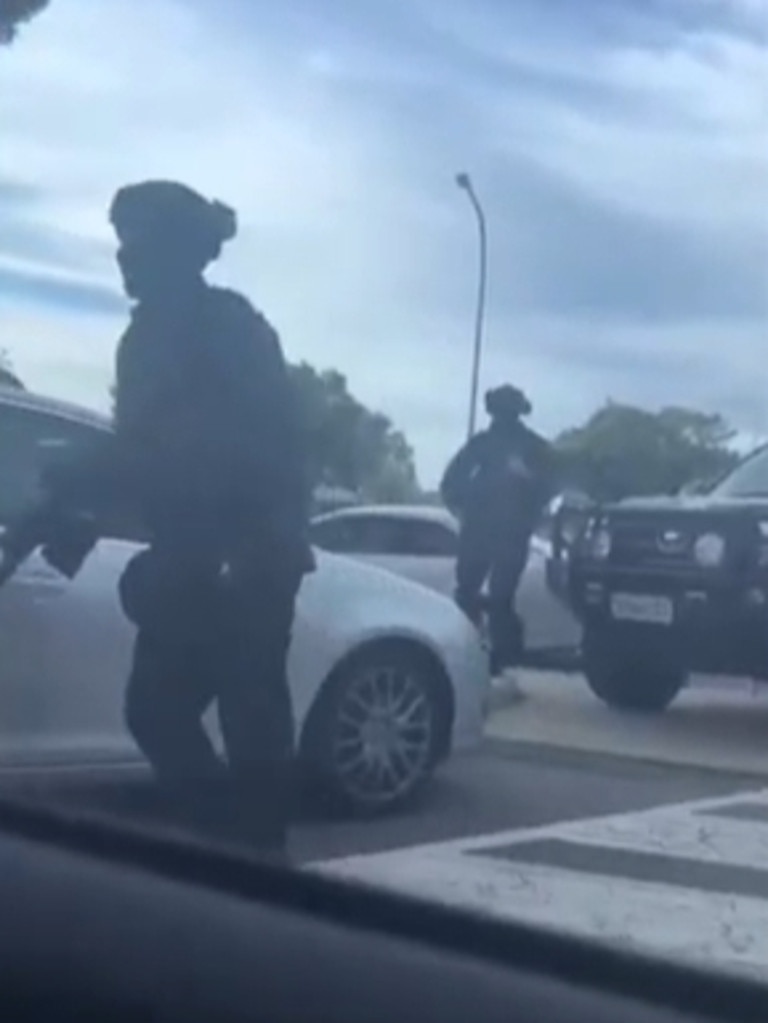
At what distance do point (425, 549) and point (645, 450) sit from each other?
440 mm

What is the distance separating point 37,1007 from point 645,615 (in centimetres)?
75

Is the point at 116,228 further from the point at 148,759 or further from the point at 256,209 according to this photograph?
the point at 148,759

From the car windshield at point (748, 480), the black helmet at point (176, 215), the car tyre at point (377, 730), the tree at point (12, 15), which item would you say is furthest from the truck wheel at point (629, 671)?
the tree at point (12, 15)

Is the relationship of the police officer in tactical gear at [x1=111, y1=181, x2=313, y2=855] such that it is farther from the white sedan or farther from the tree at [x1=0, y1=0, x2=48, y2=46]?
the tree at [x1=0, y1=0, x2=48, y2=46]

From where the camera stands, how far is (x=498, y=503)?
288 cm

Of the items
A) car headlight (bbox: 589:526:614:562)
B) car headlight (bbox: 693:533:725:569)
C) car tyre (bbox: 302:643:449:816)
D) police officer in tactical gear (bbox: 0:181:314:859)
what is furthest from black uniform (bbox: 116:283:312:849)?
car headlight (bbox: 693:533:725:569)

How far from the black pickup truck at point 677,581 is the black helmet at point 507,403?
12 cm

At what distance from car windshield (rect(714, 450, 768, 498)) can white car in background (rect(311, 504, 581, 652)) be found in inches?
9.1

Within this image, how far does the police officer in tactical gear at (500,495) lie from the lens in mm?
2781

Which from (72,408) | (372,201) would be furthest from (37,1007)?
(372,201)

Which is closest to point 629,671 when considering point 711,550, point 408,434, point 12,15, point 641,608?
point 641,608

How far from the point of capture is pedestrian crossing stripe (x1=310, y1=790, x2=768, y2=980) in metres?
2.57

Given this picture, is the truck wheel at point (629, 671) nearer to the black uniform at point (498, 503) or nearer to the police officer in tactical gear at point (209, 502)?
the black uniform at point (498, 503)

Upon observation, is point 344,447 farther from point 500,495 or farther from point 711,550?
point 711,550
